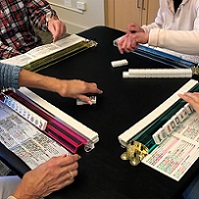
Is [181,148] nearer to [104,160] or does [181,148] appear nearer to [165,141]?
[165,141]

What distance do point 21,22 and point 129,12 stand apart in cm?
122

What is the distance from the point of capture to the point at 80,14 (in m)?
3.06

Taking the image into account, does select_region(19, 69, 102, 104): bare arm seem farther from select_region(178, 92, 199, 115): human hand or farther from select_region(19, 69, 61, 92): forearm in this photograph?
select_region(178, 92, 199, 115): human hand

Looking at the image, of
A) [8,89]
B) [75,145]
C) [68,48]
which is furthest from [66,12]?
[75,145]

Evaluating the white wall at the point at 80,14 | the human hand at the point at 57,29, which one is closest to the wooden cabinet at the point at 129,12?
the white wall at the point at 80,14

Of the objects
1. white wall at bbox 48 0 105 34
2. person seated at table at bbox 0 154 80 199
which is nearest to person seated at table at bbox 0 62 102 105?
person seated at table at bbox 0 154 80 199

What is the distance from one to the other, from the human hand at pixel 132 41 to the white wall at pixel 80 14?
1.52 meters

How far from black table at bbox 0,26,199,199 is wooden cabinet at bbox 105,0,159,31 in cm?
103

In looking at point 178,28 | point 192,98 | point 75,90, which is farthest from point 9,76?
point 178,28

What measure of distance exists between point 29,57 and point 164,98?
1.94ft

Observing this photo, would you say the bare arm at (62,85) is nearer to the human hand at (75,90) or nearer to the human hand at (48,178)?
the human hand at (75,90)

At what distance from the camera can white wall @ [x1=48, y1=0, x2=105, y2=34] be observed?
2.88 meters

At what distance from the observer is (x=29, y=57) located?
138cm

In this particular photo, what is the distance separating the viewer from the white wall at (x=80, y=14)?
2884 mm
